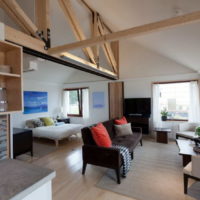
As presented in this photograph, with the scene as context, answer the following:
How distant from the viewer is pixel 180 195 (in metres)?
2.16

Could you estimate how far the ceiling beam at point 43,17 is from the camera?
2.59 meters

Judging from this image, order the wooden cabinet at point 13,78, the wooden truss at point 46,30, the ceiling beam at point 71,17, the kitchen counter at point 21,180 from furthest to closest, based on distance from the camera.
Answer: the ceiling beam at point 71,17, the wooden truss at point 46,30, the wooden cabinet at point 13,78, the kitchen counter at point 21,180

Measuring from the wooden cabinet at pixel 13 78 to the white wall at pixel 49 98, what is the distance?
426 cm

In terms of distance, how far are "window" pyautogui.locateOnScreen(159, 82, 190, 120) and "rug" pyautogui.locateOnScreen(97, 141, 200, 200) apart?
192cm

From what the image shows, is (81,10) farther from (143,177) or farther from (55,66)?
(143,177)

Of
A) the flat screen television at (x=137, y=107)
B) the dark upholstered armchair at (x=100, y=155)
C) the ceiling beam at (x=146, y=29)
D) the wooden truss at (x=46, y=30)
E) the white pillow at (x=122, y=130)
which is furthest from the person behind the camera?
the flat screen television at (x=137, y=107)

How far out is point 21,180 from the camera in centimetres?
95

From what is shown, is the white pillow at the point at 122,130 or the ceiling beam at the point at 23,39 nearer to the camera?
the ceiling beam at the point at 23,39

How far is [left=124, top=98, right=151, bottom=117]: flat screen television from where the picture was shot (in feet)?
17.4

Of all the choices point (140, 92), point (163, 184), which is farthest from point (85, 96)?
point (163, 184)

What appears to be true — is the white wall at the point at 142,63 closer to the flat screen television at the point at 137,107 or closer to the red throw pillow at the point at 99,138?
the flat screen television at the point at 137,107

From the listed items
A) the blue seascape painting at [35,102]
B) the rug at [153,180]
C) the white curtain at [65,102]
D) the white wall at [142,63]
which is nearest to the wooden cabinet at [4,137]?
the rug at [153,180]

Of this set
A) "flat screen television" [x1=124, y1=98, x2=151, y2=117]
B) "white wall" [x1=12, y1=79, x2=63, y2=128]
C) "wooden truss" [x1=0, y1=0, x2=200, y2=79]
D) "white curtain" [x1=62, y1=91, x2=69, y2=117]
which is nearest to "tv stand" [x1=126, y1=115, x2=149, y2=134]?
"flat screen television" [x1=124, y1=98, x2=151, y2=117]

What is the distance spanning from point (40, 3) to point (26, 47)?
0.91m
